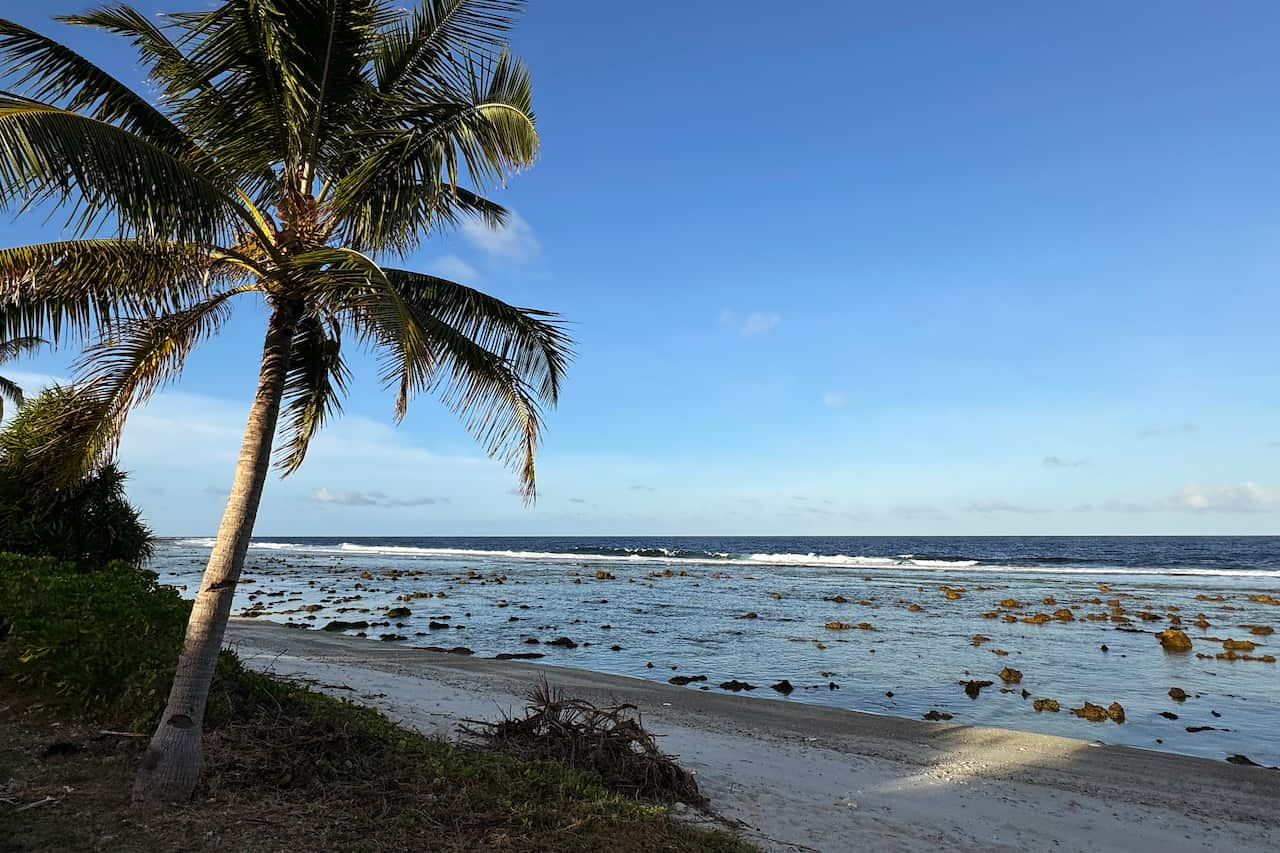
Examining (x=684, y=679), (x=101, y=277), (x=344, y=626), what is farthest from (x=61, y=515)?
(x=684, y=679)

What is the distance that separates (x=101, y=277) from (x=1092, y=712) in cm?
1630

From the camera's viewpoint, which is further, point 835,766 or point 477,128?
point 835,766

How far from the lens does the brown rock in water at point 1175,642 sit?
21328 mm

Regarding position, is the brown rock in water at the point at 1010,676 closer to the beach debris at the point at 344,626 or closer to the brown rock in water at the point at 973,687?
the brown rock in water at the point at 973,687

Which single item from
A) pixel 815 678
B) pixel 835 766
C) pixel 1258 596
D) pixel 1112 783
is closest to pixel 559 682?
pixel 815 678

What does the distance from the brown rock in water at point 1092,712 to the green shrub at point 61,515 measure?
Answer: 16.7 meters

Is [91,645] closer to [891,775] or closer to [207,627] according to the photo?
[207,627]

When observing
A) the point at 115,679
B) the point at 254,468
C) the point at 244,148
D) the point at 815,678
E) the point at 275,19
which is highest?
the point at 275,19

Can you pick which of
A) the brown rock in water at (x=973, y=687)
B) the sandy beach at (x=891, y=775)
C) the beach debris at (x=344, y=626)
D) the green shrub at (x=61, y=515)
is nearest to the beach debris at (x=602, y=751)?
the sandy beach at (x=891, y=775)

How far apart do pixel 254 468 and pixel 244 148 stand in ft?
9.51

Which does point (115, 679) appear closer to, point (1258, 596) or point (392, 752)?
point (392, 752)

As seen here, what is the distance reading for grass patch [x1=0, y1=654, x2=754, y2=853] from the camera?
536cm

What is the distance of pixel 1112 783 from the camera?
9.95 m

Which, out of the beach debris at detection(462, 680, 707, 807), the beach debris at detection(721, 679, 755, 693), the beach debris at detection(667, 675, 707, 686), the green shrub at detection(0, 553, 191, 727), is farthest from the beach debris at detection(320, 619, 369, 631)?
the beach debris at detection(462, 680, 707, 807)
